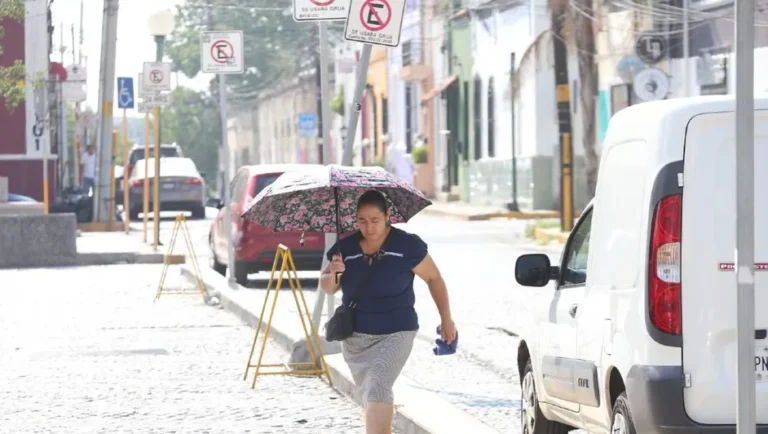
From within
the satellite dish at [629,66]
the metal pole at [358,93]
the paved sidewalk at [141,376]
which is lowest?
the paved sidewalk at [141,376]

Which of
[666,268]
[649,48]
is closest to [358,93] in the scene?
[666,268]

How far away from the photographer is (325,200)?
9.73 m

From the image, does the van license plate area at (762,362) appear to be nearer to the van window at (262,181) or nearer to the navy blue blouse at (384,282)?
the navy blue blouse at (384,282)

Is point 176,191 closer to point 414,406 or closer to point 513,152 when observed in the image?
point 513,152

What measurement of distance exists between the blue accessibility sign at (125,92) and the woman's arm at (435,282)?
27624mm

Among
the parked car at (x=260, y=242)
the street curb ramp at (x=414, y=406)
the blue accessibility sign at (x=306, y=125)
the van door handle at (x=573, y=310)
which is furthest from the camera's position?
the blue accessibility sign at (x=306, y=125)

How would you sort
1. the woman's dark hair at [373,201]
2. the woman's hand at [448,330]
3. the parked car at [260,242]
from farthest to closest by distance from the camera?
the parked car at [260,242] < the woman's hand at [448,330] < the woman's dark hair at [373,201]

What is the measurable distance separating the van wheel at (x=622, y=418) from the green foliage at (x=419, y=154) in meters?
51.3

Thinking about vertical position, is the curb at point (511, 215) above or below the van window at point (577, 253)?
below

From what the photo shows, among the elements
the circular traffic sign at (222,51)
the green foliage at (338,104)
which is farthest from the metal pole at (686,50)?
the green foliage at (338,104)

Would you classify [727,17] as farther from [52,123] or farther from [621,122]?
[621,122]

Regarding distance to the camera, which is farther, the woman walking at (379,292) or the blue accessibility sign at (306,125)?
the blue accessibility sign at (306,125)

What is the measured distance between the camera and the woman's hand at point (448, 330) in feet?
27.9

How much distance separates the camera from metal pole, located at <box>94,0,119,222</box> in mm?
37406
